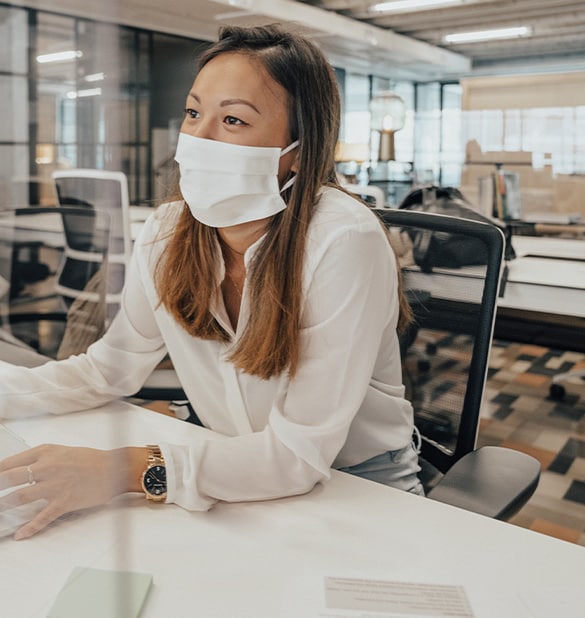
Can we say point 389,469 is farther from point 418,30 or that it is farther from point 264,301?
point 418,30

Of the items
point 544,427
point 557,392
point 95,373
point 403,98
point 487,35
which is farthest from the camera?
point 487,35

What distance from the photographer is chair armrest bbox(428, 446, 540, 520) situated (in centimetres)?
81

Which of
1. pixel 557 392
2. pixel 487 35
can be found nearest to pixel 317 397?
pixel 557 392

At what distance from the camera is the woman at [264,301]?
0.78m

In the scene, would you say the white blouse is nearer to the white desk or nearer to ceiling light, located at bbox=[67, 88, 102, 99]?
the white desk

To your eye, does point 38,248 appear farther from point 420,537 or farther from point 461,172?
point 461,172

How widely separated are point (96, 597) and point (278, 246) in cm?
68

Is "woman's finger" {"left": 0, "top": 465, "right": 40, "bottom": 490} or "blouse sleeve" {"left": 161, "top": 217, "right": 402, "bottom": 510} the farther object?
"blouse sleeve" {"left": 161, "top": 217, "right": 402, "bottom": 510}

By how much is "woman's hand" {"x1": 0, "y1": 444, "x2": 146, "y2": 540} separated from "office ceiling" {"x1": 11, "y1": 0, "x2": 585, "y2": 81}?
4.92 meters

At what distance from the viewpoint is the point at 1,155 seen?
10.6 inches

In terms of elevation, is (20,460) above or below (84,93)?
below

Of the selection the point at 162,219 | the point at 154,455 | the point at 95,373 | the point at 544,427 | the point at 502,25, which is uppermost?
the point at 502,25

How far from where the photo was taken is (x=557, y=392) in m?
3.05

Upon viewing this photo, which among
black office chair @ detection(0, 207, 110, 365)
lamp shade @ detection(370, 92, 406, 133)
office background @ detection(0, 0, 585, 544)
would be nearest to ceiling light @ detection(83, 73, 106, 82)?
office background @ detection(0, 0, 585, 544)
